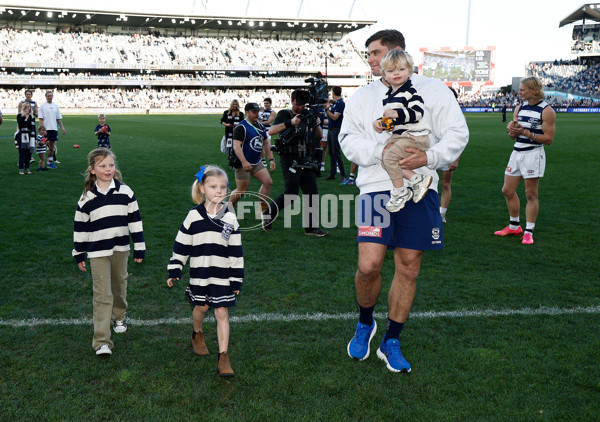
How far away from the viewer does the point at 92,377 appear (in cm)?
350

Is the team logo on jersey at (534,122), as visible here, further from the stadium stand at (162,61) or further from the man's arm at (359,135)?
the stadium stand at (162,61)

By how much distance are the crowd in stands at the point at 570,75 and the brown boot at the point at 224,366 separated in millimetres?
70856


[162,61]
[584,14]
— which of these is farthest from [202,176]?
[584,14]

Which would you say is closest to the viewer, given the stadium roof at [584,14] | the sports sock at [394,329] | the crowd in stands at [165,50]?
the sports sock at [394,329]

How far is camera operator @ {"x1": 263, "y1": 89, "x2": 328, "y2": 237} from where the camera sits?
7441 mm

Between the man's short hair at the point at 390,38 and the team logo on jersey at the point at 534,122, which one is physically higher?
the man's short hair at the point at 390,38

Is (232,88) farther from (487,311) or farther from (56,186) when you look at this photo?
(487,311)

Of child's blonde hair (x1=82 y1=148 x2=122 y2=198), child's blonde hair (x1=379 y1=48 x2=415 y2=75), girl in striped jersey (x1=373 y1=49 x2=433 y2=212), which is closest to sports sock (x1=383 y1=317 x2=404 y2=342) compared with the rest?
girl in striped jersey (x1=373 y1=49 x2=433 y2=212)

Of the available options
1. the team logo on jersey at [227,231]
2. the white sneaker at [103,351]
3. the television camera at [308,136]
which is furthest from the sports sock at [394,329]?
the television camera at [308,136]

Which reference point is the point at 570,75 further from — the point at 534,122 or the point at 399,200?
the point at 399,200

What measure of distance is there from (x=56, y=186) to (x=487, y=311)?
9.79 metres

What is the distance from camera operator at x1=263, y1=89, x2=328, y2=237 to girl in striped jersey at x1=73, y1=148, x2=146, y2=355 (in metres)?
3.59

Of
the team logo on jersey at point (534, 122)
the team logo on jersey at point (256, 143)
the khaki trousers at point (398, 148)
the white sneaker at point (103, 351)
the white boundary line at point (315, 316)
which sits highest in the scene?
the team logo on jersey at point (534, 122)

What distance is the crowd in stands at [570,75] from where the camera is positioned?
6826 centimetres
